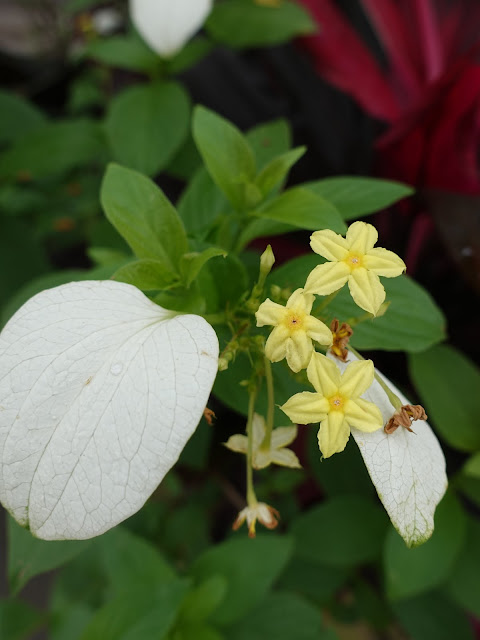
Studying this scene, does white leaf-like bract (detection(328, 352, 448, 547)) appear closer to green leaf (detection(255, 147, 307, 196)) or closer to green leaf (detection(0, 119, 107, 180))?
green leaf (detection(255, 147, 307, 196))

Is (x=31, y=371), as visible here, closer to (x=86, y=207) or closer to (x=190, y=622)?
(x=190, y=622)

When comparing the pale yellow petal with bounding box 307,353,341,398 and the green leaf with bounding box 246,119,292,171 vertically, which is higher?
the pale yellow petal with bounding box 307,353,341,398

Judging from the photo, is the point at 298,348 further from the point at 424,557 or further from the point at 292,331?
the point at 424,557

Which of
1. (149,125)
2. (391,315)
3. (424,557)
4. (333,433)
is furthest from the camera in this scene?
(149,125)

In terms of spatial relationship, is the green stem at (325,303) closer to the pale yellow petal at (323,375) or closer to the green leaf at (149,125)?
the pale yellow petal at (323,375)

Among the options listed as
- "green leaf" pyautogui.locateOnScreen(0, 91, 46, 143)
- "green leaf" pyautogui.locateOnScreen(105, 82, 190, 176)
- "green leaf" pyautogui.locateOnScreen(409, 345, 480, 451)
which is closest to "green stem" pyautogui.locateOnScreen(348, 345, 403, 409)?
"green leaf" pyautogui.locateOnScreen(409, 345, 480, 451)

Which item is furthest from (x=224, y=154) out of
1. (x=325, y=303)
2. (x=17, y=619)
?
(x=17, y=619)

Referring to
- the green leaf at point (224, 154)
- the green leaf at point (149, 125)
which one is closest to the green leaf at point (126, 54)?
the green leaf at point (149, 125)
